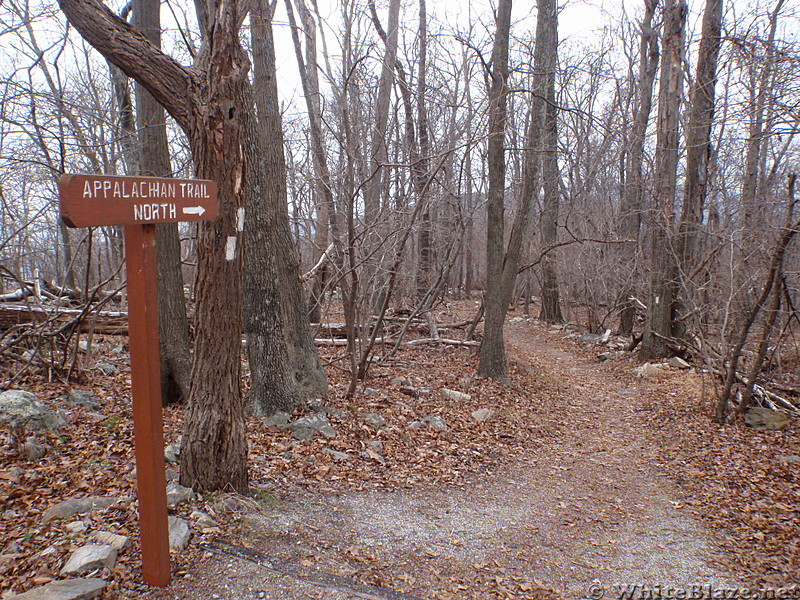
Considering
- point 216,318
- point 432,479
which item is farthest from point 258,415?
point 216,318

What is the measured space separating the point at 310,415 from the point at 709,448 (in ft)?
15.9

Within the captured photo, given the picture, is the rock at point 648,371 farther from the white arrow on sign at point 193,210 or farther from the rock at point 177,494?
the white arrow on sign at point 193,210

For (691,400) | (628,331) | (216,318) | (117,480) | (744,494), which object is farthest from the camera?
(628,331)

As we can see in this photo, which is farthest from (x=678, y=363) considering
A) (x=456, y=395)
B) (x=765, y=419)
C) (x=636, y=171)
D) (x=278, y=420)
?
(x=278, y=420)

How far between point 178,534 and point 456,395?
215 inches

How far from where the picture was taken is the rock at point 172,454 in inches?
185

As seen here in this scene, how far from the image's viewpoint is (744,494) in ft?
17.6

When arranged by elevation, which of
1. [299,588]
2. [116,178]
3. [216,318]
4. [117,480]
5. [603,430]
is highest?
[116,178]

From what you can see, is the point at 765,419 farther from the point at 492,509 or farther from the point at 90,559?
the point at 90,559

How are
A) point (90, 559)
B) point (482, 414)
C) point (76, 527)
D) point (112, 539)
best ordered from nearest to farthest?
point (90, 559) < point (112, 539) < point (76, 527) < point (482, 414)

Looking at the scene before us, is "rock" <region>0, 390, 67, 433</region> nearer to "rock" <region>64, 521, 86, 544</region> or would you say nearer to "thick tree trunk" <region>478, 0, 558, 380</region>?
"rock" <region>64, 521, 86, 544</region>

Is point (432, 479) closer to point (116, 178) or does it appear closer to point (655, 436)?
point (655, 436)

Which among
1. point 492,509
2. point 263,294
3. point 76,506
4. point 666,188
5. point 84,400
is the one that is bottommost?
point 492,509

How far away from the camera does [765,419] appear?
721 cm
